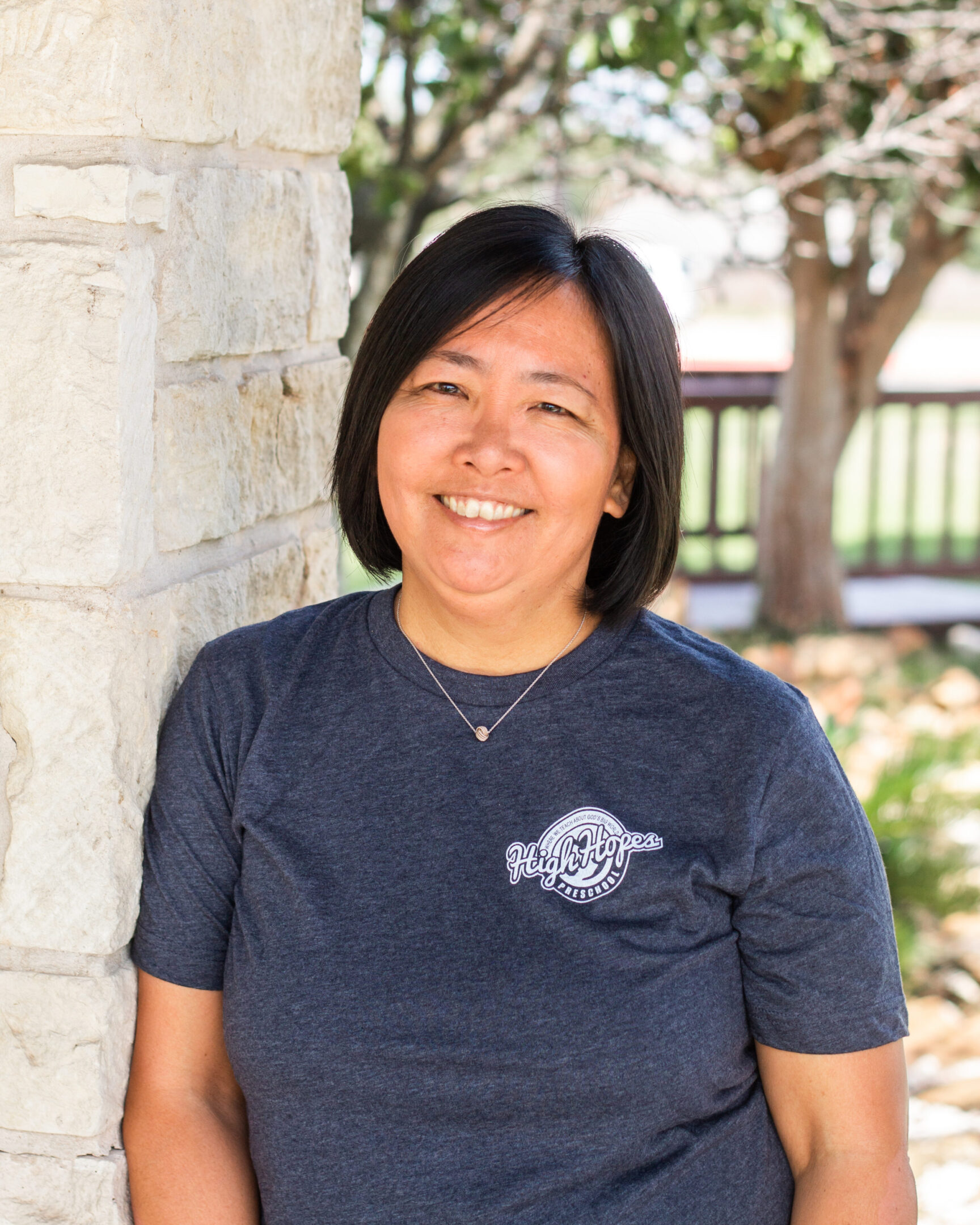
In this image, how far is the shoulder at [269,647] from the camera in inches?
57.4

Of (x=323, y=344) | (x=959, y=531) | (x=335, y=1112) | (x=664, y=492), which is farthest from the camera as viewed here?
(x=959, y=531)

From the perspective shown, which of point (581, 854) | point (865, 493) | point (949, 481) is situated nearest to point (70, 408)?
point (581, 854)

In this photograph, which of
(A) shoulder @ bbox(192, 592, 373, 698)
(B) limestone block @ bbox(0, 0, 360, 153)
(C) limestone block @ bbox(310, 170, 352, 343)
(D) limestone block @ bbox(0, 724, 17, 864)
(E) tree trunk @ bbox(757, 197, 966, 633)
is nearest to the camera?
(B) limestone block @ bbox(0, 0, 360, 153)

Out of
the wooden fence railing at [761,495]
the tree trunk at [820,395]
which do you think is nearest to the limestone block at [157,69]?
the tree trunk at [820,395]

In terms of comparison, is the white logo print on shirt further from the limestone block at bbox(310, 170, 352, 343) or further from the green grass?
the green grass

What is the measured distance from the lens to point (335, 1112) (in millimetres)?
1338

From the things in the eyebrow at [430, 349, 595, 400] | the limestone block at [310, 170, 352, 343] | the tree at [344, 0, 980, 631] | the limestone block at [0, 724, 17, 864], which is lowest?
the limestone block at [0, 724, 17, 864]

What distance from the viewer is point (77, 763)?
1.34 metres

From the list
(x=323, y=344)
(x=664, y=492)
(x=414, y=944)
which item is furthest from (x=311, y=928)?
(x=323, y=344)

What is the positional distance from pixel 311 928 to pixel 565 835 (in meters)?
0.27

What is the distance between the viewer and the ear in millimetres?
1569

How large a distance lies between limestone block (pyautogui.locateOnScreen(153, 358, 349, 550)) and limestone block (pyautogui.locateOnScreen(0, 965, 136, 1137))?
458 millimetres

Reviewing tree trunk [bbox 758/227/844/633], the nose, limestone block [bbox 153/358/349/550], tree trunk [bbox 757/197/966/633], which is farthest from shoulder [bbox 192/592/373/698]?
tree trunk [bbox 758/227/844/633]

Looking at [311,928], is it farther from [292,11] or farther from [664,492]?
[292,11]
